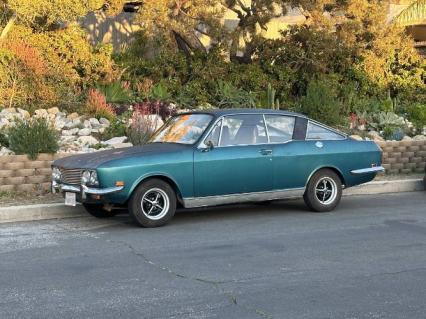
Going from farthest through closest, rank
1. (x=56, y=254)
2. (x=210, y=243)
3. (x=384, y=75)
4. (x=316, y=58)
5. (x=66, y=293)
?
(x=384, y=75) < (x=316, y=58) < (x=210, y=243) < (x=56, y=254) < (x=66, y=293)

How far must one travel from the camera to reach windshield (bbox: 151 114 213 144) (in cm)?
982

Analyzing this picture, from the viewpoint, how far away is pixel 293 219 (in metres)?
9.94

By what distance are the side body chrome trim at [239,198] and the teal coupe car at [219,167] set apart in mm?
14

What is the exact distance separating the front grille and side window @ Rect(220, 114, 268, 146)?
1.98 m

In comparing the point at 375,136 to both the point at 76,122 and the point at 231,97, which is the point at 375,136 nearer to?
the point at 231,97

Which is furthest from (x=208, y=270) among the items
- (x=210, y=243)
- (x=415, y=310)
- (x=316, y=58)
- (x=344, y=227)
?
(x=316, y=58)

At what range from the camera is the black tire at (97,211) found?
10023 mm

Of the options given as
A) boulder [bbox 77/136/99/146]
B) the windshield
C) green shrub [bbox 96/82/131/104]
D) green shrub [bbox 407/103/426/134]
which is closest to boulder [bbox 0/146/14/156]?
boulder [bbox 77/136/99/146]

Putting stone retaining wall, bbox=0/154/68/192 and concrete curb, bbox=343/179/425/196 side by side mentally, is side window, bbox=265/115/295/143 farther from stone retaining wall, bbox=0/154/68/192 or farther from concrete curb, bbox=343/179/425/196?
stone retaining wall, bbox=0/154/68/192

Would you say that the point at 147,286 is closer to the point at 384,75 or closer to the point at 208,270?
the point at 208,270

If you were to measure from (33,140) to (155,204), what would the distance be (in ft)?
10.3

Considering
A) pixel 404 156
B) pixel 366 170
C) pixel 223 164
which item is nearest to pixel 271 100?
pixel 404 156

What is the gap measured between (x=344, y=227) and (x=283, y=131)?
1806 mm

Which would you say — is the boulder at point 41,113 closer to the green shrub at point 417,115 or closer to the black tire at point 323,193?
the black tire at point 323,193
